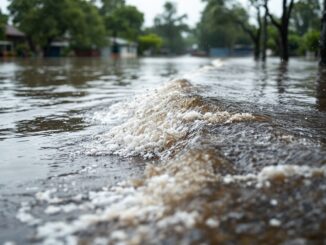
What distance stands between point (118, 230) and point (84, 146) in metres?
3.04

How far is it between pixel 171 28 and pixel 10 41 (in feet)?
230

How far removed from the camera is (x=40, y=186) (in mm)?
4070

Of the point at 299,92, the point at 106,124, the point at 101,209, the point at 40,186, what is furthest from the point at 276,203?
the point at 299,92

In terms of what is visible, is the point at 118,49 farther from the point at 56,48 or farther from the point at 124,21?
the point at 56,48

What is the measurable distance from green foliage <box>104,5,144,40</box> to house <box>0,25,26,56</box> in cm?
2205

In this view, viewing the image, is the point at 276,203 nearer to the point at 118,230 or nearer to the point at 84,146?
the point at 118,230

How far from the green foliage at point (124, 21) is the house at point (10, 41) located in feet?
72.3

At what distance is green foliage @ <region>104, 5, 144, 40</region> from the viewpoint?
82.6 metres

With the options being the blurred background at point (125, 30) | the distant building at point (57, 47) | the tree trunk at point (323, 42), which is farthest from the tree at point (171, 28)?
the tree trunk at point (323, 42)

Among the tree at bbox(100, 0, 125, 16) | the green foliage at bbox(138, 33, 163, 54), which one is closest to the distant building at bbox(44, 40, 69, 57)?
the green foliage at bbox(138, 33, 163, 54)

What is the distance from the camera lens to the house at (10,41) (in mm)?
53694

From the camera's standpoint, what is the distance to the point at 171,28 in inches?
4796

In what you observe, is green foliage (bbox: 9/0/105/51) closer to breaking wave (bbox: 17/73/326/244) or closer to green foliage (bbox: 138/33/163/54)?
green foliage (bbox: 138/33/163/54)

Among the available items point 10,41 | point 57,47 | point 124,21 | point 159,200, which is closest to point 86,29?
point 57,47
